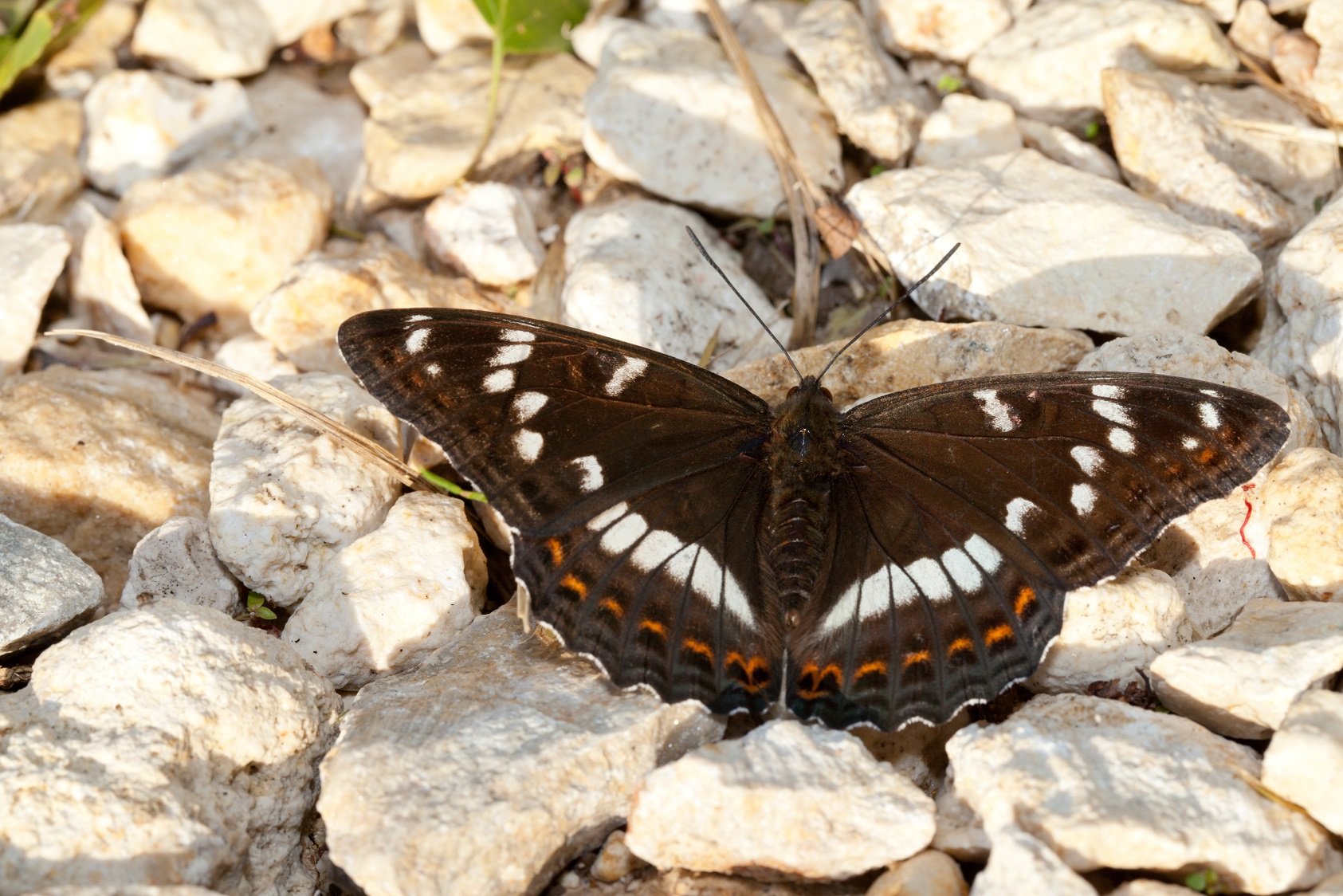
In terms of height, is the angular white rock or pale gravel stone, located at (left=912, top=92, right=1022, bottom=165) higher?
pale gravel stone, located at (left=912, top=92, right=1022, bottom=165)

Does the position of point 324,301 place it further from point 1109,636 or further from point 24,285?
point 1109,636

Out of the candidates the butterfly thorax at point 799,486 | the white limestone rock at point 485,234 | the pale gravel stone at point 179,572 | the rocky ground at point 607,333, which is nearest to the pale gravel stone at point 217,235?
the rocky ground at point 607,333

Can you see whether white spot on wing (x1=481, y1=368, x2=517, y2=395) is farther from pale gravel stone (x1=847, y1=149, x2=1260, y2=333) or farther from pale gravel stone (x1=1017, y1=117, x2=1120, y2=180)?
pale gravel stone (x1=1017, y1=117, x2=1120, y2=180)

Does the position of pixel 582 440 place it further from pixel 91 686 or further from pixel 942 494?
pixel 91 686

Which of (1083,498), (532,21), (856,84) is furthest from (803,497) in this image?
(532,21)

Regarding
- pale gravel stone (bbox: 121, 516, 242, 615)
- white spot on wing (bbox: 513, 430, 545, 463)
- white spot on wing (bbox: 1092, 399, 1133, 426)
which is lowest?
pale gravel stone (bbox: 121, 516, 242, 615)

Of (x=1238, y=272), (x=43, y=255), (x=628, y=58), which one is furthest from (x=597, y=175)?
(x=1238, y=272)

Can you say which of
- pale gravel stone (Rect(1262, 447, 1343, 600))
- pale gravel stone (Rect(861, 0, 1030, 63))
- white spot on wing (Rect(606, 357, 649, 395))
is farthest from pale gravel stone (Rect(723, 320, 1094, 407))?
pale gravel stone (Rect(861, 0, 1030, 63))
